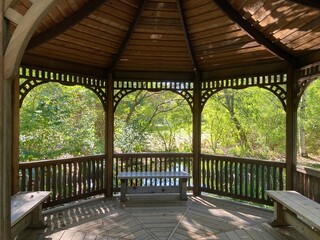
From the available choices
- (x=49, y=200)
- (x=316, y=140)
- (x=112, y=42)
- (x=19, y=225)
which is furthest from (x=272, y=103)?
(x=19, y=225)

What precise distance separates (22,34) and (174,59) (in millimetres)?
3979

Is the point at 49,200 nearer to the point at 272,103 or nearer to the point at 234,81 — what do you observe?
the point at 234,81

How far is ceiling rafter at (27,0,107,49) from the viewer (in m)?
3.71

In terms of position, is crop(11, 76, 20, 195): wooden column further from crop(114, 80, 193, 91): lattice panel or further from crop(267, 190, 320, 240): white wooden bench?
crop(267, 190, 320, 240): white wooden bench

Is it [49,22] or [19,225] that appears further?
[49,22]

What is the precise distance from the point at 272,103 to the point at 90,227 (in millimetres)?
10441

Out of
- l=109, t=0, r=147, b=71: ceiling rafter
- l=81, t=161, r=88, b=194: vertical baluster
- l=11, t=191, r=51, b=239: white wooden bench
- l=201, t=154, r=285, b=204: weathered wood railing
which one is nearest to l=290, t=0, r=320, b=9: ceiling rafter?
l=109, t=0, r=147, b=71: ceiling rafter

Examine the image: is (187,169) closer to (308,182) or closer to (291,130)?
(291,130)

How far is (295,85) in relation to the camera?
16.1 feet

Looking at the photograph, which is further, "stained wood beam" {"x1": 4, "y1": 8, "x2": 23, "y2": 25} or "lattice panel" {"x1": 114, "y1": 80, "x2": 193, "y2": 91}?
"lattice panel" {"x1": 114, "y1": 80, "x2": 193, "y2": 91}

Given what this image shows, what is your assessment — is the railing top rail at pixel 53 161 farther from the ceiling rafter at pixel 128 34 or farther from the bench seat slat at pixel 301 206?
the bench seat slat at pixel 301 206

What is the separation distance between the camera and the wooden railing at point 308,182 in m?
4.26

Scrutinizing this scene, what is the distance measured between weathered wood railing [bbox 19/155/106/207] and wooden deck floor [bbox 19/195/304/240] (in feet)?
0.87

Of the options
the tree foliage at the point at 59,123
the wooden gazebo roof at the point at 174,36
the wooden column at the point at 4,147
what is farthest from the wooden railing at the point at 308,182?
the tree foliage at the point at 59,123
